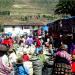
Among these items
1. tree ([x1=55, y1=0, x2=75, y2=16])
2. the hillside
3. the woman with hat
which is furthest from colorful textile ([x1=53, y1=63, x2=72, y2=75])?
the hillside

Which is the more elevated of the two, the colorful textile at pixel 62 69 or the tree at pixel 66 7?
the colorful textile at pixel 62 69

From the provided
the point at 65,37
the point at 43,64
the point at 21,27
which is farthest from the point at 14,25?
the point at 43,64

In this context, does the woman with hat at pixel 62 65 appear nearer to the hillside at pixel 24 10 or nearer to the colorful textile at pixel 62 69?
the colorful textile at pixel 62 69

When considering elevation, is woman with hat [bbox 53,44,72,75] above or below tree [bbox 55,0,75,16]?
above

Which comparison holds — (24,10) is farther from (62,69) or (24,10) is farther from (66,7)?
(62,69)

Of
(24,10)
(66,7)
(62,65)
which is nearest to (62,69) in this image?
(62,65)

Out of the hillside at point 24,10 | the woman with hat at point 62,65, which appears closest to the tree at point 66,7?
the hillside at point 24,10

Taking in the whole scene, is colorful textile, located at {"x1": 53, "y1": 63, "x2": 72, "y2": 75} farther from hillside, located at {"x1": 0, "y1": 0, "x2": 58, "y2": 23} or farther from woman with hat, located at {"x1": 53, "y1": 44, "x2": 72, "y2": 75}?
hillside, located at {"x1": 0, "y1": 0, "x2": 58, "y2": 23}

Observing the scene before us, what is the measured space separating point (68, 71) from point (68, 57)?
1.37ft

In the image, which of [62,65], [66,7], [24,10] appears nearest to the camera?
[62,65]

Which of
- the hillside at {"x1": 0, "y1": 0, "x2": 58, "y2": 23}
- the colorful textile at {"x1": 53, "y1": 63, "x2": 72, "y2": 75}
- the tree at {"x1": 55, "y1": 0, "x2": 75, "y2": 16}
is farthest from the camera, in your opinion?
the hillside at {"x1": 0, "y1": 0, "x2": 58, "y2": 23}

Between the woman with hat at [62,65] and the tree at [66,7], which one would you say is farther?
the tree at [66,7]

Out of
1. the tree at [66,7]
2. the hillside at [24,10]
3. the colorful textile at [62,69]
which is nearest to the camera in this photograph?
the colorful textile at [62,69]

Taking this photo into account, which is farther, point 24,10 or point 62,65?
point 24,10
